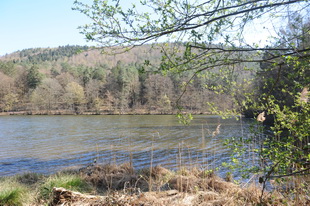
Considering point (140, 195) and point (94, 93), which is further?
point (94, 93)

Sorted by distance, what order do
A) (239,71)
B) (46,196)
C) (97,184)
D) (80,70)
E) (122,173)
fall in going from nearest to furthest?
(239,71)
(46,196)
(97,184)
(122,173)
(80,70)

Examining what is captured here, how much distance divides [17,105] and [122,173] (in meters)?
64.4

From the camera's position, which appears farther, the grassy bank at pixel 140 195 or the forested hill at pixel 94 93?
the forested hill at pixel 94 93

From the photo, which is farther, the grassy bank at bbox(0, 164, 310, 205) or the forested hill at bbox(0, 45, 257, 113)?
the forested hill at bbox(0, 45, 257, 113)

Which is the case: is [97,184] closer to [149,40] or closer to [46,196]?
[46,196]

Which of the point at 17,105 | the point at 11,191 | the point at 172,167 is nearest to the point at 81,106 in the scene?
the point at 17,105

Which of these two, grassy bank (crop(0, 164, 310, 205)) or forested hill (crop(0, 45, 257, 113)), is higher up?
forested hill (crop(0, 45, 257, 113))

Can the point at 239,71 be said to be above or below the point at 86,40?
below

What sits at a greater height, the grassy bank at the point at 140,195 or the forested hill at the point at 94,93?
the forested hill at the point at 94,93

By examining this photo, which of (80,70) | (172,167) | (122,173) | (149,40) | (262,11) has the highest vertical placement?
(80,70)

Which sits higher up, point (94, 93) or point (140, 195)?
point (94, 93)

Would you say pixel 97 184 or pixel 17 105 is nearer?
pixel 97 184

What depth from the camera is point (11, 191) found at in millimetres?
4754

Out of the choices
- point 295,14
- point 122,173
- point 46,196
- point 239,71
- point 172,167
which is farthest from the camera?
point 172,167
